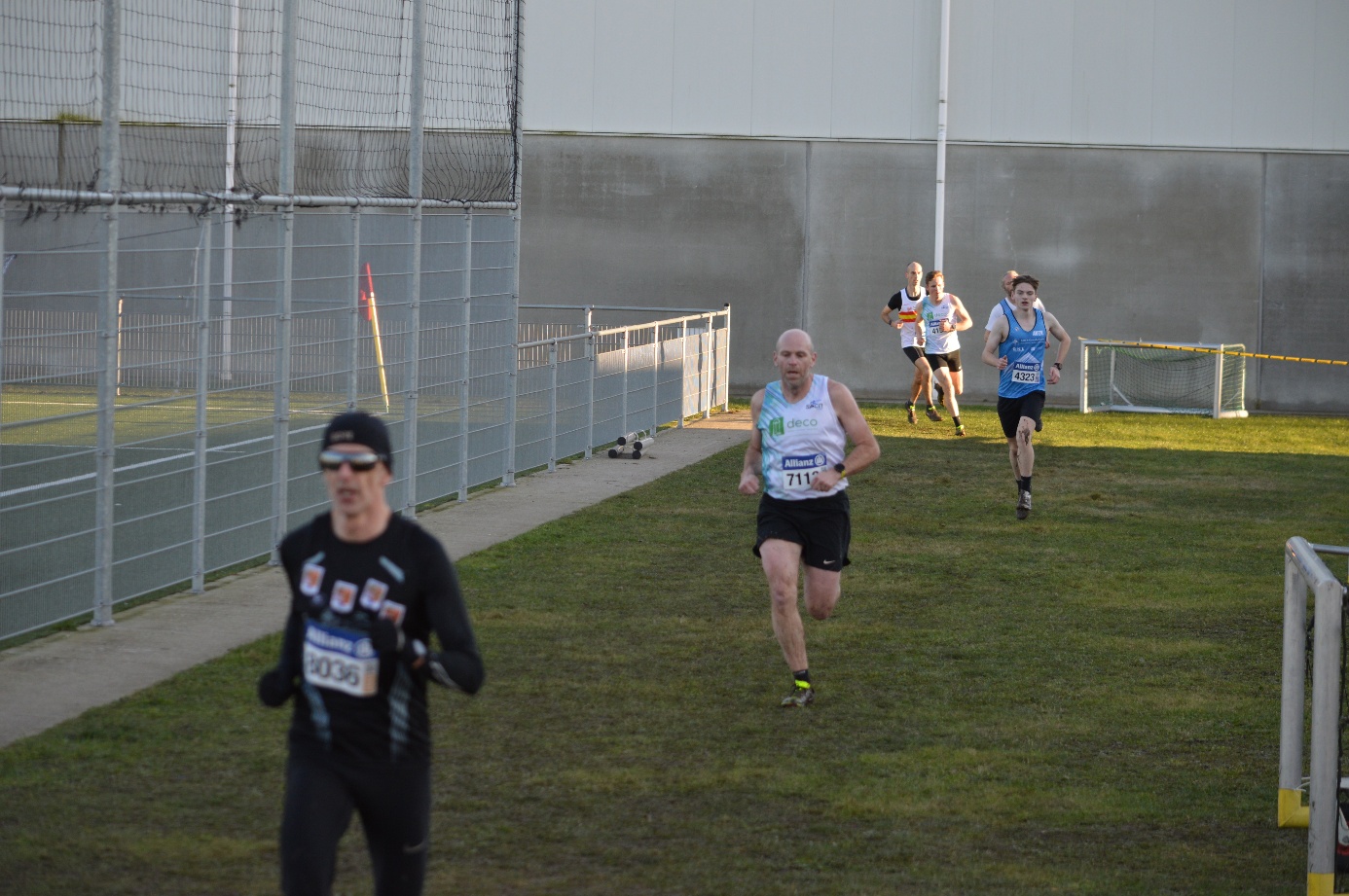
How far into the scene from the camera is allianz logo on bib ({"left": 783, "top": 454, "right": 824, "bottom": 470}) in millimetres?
8680

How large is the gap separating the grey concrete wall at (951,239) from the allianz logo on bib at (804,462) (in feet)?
70.5

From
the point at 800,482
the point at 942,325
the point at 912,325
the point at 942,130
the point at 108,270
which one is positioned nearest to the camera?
the point at 800,482

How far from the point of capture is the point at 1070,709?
8766 mm

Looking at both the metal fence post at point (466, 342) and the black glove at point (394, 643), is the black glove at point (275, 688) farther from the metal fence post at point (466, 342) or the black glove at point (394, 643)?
the metal fence post at point (466, 342)

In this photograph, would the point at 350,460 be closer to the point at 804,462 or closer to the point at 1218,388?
the point at 804,462

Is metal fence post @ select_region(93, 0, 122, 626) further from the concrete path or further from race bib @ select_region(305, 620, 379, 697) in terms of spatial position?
race bib @ select_region(305, 620, 379, 697)

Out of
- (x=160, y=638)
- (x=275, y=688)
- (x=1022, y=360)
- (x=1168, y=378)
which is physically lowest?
(x=160, y=638)

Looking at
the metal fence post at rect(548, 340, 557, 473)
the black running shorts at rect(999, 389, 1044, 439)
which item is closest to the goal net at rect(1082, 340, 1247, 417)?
the metal fence post at rect(548, 340, 557, 473)

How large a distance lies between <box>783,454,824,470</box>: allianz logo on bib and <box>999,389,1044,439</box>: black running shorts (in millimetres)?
6866

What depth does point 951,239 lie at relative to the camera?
29.8 metres

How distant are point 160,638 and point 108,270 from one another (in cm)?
214

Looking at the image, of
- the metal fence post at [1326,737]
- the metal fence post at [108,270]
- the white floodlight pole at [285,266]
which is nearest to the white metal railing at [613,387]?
the white floodlight pole at [285,266]

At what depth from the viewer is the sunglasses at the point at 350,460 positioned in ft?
14.2

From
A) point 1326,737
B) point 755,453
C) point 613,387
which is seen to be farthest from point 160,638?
point 613,387
